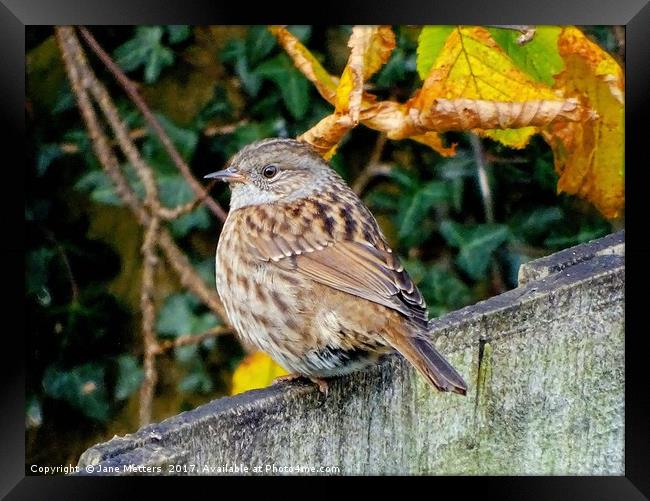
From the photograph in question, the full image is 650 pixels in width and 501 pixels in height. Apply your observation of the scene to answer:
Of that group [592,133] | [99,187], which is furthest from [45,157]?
[592,133]

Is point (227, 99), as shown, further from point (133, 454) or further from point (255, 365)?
point (133, 454)

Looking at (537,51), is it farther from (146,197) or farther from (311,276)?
(146,197)

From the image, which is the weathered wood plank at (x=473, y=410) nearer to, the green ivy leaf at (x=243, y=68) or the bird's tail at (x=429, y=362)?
the bird's tail at (x=429, y=362)

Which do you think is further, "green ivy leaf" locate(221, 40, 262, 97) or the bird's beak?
"green ivy leaf" locate(221, 40, 262, 97)

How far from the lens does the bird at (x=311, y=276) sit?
3635 mm

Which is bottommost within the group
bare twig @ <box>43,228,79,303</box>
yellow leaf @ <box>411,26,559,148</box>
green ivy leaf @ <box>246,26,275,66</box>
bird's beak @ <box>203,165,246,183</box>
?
bare twig @ <box>43,228,79,303</box>

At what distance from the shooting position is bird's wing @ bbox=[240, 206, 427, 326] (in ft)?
12.0

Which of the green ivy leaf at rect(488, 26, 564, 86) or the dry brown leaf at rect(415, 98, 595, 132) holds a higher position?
the green ivy leaf at rect(488, 26, 564, 86)

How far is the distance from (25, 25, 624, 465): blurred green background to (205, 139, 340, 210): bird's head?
0.23 meters

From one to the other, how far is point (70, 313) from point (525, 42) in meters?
2.07

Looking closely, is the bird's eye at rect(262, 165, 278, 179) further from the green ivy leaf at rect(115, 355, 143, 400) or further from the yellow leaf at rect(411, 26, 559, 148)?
the green ivy leaf at rect(115, 355, 143, 400)

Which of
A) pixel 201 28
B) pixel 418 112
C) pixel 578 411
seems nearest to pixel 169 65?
pixel 201 28

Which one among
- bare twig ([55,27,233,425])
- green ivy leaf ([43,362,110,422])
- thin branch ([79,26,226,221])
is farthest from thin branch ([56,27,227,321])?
green ivy leaf ([43,362,110,422])

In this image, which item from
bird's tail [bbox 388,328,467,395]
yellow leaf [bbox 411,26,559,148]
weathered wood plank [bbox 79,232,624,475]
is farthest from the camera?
yellow leaf [bbox 411,26,559,148]
